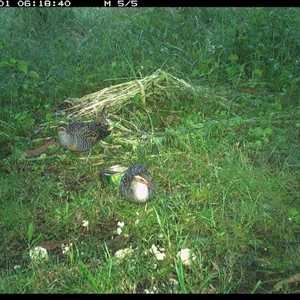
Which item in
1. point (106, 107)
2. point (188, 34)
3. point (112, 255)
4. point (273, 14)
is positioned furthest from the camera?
point (188, 34)

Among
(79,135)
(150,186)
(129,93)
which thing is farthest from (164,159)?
(129,93)

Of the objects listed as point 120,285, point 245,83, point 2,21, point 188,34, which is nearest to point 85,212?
point 120,285

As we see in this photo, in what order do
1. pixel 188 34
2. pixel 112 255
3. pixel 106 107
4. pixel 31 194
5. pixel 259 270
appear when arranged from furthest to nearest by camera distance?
pixel 188 34, pixel 106 107, pixel 31 194, pixel 112 255, pixel 259 270

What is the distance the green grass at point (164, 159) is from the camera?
11.8 feet

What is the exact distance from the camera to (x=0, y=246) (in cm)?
393

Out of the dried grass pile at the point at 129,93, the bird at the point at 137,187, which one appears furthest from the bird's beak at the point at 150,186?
the dried grass pile at the point at 129,93

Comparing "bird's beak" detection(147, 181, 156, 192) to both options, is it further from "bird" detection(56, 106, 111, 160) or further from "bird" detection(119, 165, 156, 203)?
"bird" detection(56, 106, 111, 160)

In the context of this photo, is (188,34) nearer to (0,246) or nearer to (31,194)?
(31,194)

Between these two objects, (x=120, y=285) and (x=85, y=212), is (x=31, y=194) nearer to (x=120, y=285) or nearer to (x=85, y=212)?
(x=85, y=212)

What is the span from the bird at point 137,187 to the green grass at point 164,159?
9 centimetres

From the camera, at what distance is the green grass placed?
358 cm
